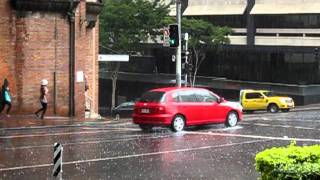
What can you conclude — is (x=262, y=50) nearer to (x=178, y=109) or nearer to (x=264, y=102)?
(x=264, y=102)

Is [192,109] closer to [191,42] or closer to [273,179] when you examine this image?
[273,179]

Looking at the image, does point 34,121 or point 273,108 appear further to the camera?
point 273,108

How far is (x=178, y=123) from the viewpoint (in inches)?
841

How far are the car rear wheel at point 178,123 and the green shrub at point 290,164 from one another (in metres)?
13.8

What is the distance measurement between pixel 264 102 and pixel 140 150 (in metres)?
28.0

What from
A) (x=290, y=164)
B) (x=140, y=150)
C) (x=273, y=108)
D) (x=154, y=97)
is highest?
(x=290, y=164)

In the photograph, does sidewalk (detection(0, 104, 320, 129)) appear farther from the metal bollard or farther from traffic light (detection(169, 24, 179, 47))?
the metal bollard

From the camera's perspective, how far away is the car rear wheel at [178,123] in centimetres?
2122

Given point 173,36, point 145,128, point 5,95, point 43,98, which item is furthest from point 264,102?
point 5,95

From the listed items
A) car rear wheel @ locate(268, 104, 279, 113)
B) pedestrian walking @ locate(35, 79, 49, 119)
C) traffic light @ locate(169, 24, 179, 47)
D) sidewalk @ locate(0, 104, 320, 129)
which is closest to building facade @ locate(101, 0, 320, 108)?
car rear wheel @ locate(268, 104, 279, 113)

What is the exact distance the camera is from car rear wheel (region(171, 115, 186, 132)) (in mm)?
21223

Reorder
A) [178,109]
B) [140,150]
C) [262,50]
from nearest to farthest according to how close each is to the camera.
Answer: [140,150], [178,109], [262,50]

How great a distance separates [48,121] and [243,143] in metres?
9.73

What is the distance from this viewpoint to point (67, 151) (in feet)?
50.1
